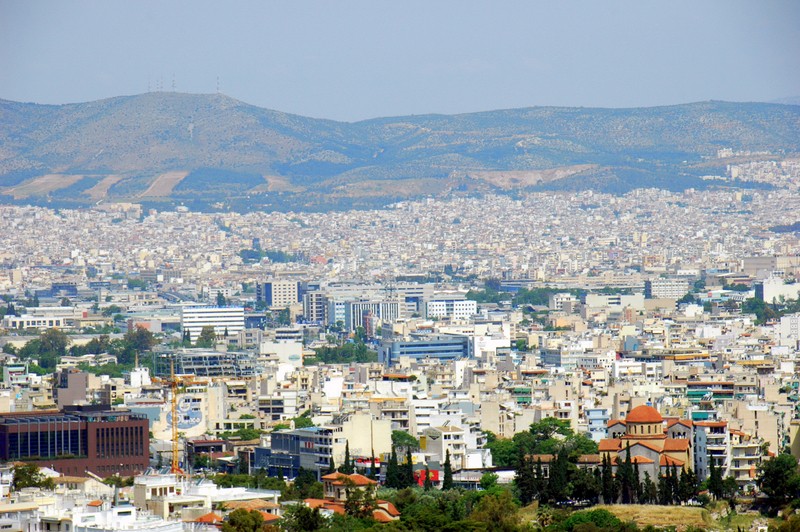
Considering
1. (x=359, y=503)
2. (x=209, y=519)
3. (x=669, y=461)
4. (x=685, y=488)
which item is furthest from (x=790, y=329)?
(x=209, y=519)

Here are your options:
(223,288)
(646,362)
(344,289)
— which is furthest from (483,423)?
(223,288)

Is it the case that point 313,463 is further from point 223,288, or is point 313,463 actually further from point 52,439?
point 223,288

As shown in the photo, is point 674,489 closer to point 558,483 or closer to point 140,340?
point 558,483

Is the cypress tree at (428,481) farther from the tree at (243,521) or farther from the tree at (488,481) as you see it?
the tree at (243,521)

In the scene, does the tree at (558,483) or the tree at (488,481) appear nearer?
the tree at (558,483)

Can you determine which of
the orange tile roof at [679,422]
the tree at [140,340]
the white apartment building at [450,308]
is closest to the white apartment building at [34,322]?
the tree at [140,340]

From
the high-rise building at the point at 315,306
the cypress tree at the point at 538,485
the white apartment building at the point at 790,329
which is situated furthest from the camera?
the high-rise building at the point at 315,306

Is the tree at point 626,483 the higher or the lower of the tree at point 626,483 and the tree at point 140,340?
the lower

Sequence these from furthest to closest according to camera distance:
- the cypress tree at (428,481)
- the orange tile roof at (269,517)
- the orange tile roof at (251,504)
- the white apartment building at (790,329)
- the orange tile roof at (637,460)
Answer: the white apartment building at (790,329) < the orange tile roof at (637,460) < the cypress tree at (428,481) < the orange tile roof at (251,504) < the orange tile roof at (269,517)
